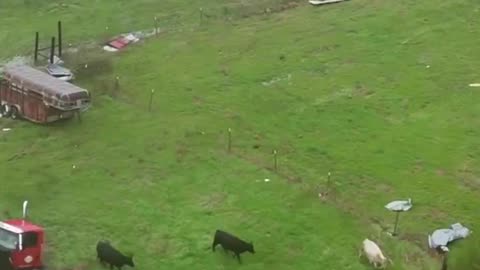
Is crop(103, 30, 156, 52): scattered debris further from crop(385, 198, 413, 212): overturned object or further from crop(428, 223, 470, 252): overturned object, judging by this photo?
crop(428, 223, 470, 252): overturned object

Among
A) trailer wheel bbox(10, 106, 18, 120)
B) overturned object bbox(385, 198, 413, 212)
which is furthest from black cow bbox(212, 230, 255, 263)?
trailer wheel bbox(10, 106, 18, 120)

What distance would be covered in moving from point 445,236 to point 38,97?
17926 millimetres

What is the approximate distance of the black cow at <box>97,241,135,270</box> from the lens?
24094 mm

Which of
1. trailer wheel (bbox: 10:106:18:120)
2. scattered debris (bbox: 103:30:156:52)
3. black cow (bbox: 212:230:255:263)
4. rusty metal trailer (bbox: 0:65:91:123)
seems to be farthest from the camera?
scattered debris (bbox: 103:30:156:52)

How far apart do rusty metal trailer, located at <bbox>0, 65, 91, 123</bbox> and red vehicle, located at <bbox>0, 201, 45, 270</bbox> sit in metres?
10.0

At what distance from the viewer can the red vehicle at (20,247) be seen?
79.4ft

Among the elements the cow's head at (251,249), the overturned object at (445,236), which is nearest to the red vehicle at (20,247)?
the cow's head at (251,249)

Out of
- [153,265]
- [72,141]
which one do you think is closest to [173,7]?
[72,141]

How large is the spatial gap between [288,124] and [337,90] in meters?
4.14

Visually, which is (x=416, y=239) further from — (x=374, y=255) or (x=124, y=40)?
(x=124, y=40)

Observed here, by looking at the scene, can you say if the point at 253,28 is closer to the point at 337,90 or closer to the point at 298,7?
the point at 298,7

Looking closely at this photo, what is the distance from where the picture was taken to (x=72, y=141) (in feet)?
110

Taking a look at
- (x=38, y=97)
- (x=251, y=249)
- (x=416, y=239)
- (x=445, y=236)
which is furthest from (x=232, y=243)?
(x=38, y=97)

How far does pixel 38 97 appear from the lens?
34.6m
